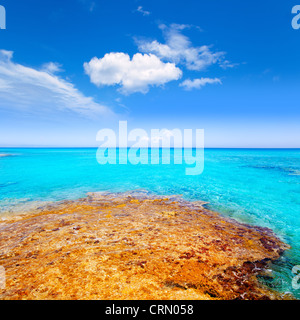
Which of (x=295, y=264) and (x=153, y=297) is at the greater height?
(x=153, y=297)

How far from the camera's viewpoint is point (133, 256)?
6.62 meters

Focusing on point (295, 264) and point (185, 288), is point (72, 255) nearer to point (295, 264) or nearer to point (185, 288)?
point (185, 288)

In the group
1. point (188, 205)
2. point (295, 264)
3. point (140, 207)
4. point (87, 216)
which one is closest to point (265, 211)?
point (188, 205)

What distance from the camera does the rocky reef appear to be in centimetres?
506

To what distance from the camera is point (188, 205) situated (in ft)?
46.5

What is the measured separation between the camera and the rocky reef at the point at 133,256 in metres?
5.06

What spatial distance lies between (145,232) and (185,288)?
3.81m

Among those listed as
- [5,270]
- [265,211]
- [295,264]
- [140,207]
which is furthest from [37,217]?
[265,211]
